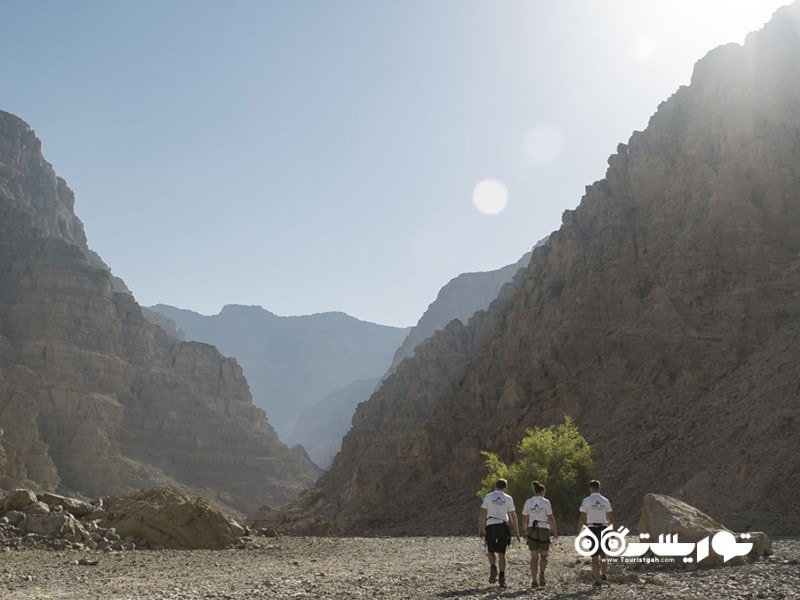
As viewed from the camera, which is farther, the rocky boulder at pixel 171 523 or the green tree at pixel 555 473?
the green tree at pixel 555 473

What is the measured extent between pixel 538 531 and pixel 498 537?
76 cm

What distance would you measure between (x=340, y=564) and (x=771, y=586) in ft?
36.7

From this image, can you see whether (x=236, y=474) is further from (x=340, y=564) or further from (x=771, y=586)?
(x=771, y=586)

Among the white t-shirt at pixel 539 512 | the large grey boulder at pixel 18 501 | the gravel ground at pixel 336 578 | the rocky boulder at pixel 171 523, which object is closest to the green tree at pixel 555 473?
the rocky boulder at pixel 171 523

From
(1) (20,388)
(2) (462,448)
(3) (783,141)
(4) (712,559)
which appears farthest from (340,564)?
(1) (20,388)

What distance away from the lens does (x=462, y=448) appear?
67.8 m

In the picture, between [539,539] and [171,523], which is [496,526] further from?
[171,523]

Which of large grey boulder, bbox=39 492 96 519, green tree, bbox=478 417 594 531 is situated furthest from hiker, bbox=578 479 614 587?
green tree, bbox=478 417 594 531

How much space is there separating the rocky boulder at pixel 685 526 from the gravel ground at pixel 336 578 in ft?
1.13

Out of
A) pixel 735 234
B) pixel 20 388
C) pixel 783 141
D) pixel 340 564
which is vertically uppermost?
pixel 783 141

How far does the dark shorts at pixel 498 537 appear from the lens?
12922 millimetres

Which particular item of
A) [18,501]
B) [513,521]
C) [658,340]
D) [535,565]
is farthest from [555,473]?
[535,565]

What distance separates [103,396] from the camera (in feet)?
367

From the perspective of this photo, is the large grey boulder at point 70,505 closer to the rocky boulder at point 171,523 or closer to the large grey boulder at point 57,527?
the rocky boulder at point 171,523
